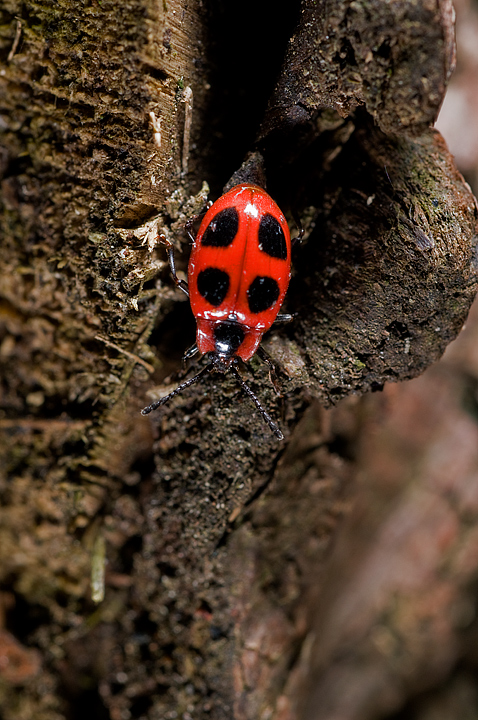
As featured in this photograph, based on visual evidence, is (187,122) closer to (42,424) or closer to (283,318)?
(283,318)

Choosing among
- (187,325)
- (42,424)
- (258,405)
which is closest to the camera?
(258,405)

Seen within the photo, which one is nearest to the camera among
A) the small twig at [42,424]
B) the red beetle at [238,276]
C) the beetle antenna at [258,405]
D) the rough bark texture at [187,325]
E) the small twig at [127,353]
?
the rough bark texture at [187,325]

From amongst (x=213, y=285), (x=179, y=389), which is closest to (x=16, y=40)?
(x=213, y=285)

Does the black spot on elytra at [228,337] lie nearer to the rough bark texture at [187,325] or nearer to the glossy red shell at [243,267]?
the glossy red shell at [243,267]

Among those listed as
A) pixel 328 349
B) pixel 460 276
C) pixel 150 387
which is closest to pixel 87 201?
pixel 150 387

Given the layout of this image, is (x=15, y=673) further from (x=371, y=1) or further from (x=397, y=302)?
(x=371, y=1)

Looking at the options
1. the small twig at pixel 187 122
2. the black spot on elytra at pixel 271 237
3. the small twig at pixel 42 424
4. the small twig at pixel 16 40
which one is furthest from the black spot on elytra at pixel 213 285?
the small twig at pixel 16 40

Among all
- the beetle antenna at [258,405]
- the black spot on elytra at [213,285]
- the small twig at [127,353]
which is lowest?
the small twig at [127,353]
